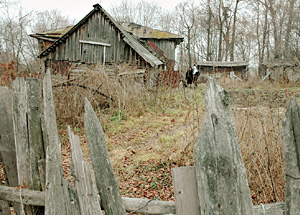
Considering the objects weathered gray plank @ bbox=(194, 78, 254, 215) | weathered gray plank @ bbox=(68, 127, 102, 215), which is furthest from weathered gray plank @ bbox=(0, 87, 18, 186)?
weathered gray plank @ bbox=(194, 78, 254, 215)

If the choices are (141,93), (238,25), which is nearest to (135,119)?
(141,93)

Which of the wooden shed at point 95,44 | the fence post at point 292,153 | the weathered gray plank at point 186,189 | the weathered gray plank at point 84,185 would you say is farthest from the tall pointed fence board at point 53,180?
the wooden shed at point 95,44

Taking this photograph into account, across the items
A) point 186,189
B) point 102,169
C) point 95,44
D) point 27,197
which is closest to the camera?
point 186,189

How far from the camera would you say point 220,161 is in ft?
3.83

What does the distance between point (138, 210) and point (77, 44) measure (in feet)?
52.0

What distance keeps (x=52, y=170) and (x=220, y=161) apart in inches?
43.3

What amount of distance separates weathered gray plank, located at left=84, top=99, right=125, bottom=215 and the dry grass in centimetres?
145

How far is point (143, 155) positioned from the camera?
4445 mm

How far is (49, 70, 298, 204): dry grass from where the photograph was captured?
2586 mm

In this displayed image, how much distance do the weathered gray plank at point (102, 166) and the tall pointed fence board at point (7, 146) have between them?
0.92m

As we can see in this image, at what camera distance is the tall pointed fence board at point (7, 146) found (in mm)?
1856

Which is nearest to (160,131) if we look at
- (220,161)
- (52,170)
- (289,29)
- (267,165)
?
(267,165)

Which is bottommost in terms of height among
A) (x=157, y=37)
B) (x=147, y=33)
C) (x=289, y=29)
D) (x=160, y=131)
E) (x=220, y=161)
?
(x=160, y=131)

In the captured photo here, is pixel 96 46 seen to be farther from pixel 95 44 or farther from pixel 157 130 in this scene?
pixel 157 130
